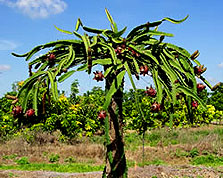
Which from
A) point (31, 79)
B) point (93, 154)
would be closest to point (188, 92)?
point (31, 79)

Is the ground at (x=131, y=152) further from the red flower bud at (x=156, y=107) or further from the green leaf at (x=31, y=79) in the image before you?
the green leaf at (x=31, y=79)

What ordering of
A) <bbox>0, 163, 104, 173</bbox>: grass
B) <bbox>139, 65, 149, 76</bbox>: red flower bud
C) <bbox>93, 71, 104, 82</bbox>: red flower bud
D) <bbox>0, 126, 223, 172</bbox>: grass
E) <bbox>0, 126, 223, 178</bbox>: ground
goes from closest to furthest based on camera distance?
<bbox>93, 71, 104, 82</bbox>: red flower bud < <bbox>139, 65, 149, 76</bbox>: red flower bud < <bbox>0, 163, 104, 173</bbox>: grass < <bbox>0, 126, 223, 178</bbox>: ground < <bbox>0, 126, 223, 172</bbox>: grass

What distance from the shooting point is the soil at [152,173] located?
5680mm

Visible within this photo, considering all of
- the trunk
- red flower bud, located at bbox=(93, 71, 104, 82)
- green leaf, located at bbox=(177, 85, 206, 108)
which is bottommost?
the trunk

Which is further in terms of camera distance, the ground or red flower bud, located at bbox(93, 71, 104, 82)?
the ground

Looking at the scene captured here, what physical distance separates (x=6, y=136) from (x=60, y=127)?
70.1 inches

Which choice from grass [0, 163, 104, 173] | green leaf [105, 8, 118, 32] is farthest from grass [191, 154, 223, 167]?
green leaf [105, 8, 118, 32]

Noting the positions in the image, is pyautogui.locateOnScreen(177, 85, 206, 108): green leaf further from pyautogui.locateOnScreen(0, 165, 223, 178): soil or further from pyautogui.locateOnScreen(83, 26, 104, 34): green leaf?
pyautogui.locateOnScreen(0, 165, 223, 178): soil

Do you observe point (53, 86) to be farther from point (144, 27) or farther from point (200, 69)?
point (200, 69)

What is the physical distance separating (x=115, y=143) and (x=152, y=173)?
11.2ft

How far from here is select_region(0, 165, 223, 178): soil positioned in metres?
5.68

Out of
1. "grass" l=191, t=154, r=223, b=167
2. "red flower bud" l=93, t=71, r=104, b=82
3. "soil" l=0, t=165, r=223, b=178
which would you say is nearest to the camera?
"red flower bud" l=93, t=71, r=104, b=82

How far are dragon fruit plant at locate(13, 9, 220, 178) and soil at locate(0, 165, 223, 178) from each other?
3.22 m

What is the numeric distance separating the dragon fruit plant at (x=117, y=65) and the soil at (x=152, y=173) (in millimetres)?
3217
